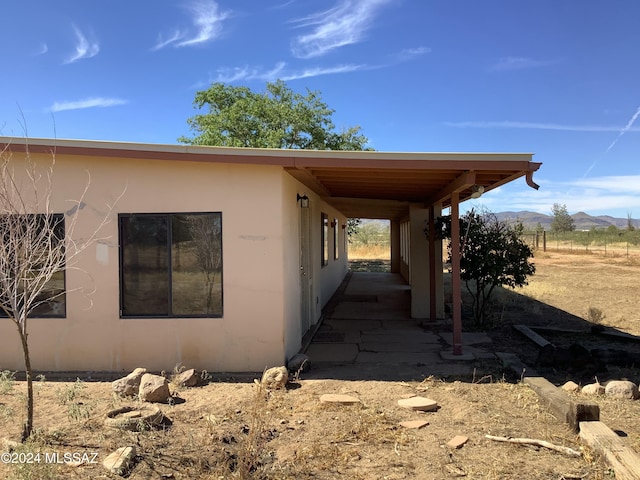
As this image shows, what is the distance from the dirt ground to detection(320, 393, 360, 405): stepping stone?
9 centimetres

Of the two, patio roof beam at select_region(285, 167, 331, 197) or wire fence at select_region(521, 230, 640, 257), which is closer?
patio roof beam at select_region(285, 167, 331, 197)

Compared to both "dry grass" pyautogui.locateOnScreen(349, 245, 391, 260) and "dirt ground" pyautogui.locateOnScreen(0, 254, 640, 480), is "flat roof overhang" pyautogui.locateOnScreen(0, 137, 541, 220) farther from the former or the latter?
"dry grass" pyautogui.locateOnScreen(349, 245, 391, 260)

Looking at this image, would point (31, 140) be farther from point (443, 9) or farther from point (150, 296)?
point (443, 9)

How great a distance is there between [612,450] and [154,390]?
425 cm

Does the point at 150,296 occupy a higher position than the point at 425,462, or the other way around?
the point at 150,296

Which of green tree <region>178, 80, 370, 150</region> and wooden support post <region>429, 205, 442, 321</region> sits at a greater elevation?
green tree <region>178, 80, 370, 150</region>

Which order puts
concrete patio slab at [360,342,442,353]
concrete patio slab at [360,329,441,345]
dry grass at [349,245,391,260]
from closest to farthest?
concrete patio slab at [360,342,442,353], concrete patio slab at [360,329,441,345], dry grass at [349,245,391,260]

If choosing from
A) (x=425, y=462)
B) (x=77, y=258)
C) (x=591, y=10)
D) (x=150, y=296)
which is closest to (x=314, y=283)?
(x=150, y=296)

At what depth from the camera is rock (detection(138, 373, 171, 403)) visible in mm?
5250

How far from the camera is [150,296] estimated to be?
21.6 ft

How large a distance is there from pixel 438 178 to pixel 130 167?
4.53 meters

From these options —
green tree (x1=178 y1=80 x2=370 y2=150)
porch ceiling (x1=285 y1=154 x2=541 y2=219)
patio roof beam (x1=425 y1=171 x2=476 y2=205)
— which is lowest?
patio roof beam (x1=425 y1=171 x2=476 y2=205)

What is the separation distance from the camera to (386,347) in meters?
8.04

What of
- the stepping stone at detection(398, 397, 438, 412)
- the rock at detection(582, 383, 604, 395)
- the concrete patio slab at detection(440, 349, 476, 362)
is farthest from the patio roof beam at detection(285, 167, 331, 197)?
the rock at detection(582, 383, 604, 395)
